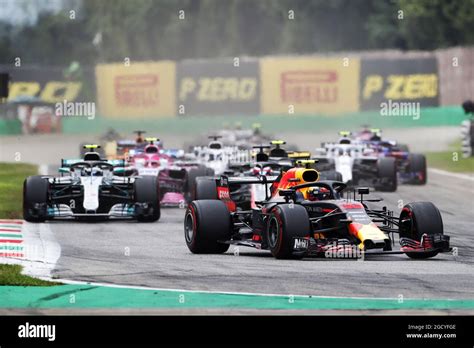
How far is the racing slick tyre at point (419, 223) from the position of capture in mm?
19609

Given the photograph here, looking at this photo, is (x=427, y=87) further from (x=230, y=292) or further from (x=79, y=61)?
(x=230, y=292)

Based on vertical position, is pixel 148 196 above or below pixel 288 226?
below

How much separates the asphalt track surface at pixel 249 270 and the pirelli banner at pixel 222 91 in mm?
43235

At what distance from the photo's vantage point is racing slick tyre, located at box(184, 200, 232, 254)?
815 inches

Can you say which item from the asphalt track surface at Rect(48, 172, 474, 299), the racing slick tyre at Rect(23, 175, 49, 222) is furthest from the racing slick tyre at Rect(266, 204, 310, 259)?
the racing slick tyre at Rect(23, 175, 49, 222)

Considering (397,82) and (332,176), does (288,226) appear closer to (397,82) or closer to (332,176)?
(332,176)

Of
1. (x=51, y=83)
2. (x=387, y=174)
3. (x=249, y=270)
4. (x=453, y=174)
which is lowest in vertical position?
(x=453, y=174)

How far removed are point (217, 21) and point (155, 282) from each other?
59891 mm

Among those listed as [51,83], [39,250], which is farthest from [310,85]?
[39,250]

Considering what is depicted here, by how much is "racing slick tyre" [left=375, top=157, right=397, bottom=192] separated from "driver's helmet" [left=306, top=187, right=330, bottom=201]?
14.4 m

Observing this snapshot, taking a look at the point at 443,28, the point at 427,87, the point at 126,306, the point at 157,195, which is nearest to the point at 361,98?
the point at 427,87

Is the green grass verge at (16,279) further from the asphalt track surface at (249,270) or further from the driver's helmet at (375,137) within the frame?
the driver's helmet at (375,137)

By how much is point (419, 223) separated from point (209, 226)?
10.5 feet

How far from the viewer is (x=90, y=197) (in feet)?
88.7
